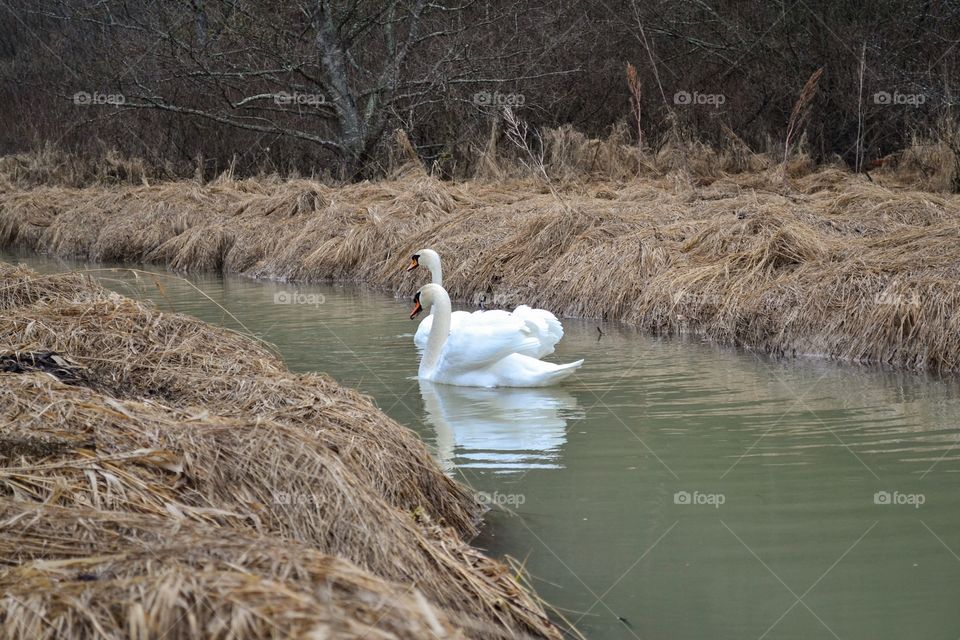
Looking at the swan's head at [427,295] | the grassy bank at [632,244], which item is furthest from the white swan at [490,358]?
the grassy bank at [632,244]

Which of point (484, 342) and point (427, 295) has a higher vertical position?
point (427, 295)

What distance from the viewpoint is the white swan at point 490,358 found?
8.47m

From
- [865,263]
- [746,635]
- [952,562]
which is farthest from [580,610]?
[865,263]

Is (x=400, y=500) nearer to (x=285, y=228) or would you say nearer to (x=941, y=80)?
(x=285, y=228)

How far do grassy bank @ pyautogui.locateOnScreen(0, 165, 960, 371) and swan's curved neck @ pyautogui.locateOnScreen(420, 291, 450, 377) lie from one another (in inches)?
93.4

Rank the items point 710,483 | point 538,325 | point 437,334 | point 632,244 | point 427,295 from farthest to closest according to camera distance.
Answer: point 632,244
point 427,295
point 437,334
point 538,325
point 710,483

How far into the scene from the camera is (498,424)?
7578mm

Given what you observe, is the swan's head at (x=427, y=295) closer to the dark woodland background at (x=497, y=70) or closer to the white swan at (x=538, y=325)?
the white swan at (x=538, y=325)

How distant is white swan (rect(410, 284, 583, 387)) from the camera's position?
8.47 meters

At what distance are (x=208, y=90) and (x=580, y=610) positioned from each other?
66.6ft

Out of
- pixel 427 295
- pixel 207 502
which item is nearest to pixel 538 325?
pixel 427 295

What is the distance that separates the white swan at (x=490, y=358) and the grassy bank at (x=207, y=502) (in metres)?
2.14

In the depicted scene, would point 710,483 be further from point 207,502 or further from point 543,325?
point 543,325

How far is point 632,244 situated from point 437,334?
11.5ft
